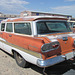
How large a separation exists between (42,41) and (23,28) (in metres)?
1.18

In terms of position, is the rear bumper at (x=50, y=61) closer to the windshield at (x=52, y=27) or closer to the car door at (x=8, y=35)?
the windshield at (x=52, y=27)

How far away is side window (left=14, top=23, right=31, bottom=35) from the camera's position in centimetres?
317

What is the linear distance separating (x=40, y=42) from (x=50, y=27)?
3.31 feet

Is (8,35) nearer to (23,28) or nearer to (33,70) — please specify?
(23,28)

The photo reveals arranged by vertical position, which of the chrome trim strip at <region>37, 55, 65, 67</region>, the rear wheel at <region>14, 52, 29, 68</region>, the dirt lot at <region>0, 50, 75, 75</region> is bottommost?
the dirt lot at <region>0, 50, 75, 75</region>

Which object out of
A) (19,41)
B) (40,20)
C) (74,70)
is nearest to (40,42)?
(40,20)

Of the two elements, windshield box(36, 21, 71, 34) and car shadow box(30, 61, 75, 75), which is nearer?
windshield box(36, 21, 71, 34)

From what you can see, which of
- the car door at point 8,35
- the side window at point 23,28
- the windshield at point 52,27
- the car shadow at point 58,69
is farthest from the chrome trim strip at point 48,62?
the car door at point 8,35

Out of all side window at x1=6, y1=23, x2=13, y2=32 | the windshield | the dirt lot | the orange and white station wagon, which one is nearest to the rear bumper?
the orange and white station wagon

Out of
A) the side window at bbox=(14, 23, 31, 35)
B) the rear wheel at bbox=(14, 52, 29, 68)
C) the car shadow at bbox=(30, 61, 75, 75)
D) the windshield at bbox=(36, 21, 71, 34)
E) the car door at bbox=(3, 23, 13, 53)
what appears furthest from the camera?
the car door at bbox=(3, 23, 13, 53)

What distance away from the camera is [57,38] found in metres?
2.84

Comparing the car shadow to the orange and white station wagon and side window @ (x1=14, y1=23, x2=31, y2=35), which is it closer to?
the orange and white station wagon

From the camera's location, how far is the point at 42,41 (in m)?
2.53

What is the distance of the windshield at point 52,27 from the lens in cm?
306
